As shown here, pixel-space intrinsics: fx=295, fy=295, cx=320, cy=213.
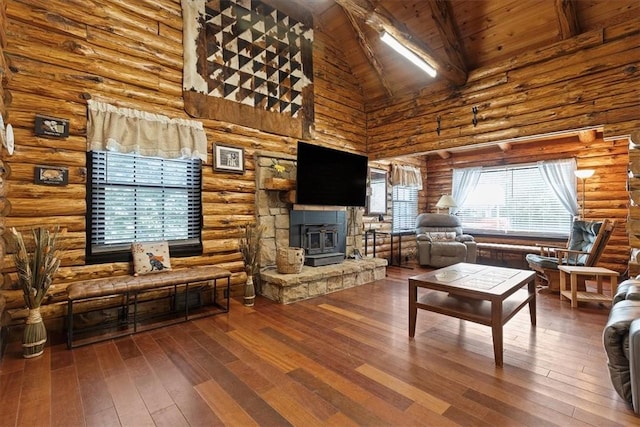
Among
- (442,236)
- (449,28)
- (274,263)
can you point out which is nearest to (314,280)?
(274,263)

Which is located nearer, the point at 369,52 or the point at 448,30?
the point at 448,30

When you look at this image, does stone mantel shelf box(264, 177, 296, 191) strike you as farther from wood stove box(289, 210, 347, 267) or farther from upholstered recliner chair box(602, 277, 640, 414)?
upholstered recliner chair box(602, 277, 640, 414)

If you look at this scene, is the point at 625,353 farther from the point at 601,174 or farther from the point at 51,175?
the point at 601,174

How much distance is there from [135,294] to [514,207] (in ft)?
24.8

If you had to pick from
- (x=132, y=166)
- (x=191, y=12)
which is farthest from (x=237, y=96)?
(x=132, y=166)

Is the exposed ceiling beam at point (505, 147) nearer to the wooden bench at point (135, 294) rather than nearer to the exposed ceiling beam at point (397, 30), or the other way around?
the exposed ceiling beam at point (397, 30)

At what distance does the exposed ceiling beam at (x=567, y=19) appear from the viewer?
11.6ft

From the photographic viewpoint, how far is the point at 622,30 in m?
3.39

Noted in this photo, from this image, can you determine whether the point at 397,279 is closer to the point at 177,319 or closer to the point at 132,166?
the point at 177,319

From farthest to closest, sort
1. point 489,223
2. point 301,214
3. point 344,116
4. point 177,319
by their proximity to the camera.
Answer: point 489,223 < point 344,116 < point 301,214 < point 177,319

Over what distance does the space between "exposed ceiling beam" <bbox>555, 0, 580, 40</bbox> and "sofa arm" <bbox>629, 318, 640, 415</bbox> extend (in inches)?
147

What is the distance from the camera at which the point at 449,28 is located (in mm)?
4273

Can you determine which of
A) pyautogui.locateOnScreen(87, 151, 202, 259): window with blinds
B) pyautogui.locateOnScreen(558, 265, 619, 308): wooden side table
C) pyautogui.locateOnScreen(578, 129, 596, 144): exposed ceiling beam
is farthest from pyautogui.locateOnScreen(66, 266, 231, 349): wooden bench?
pyautogui.locateOnScreen(578, 129, 596, 144): exposed ceiling beam

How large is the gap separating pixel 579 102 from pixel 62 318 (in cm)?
632
